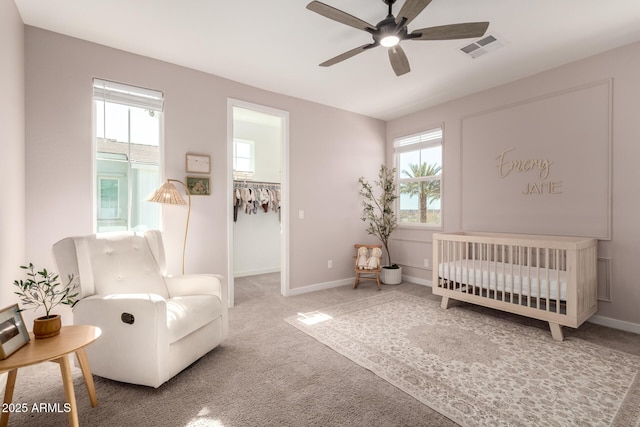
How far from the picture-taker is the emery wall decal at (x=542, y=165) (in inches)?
116

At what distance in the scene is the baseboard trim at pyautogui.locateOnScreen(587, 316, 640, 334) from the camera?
9.01 feet

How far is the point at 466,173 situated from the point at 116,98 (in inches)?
160

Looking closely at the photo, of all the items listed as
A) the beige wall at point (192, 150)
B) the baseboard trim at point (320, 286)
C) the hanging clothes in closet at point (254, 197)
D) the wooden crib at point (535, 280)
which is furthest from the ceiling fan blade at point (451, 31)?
the hanging clothes in closet at point (254, 197)

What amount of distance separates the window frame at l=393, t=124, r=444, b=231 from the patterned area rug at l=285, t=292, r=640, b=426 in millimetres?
1590

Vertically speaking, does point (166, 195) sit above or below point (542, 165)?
below

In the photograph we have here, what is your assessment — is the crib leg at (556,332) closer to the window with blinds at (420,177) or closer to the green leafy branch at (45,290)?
the window with blinds at (420,177)

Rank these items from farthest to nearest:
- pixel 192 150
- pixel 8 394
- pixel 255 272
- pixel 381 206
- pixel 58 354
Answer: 1. pixel 255 272
2. pixel 381 206
3. pixel 192 150
4. pixel 8 394
5. pixel 58 354

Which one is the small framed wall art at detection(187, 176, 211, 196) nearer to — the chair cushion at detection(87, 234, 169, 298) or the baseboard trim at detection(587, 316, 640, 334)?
the chair cushion at detection(87, 234, 169, 298)

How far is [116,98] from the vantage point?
9.39ft

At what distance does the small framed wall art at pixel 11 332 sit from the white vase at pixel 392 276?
393 centimetres

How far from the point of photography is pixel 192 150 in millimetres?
3262

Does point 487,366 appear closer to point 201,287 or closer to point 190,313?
point 190,313

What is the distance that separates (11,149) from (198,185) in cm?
145

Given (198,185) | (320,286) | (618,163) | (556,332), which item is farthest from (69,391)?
(618,163)
